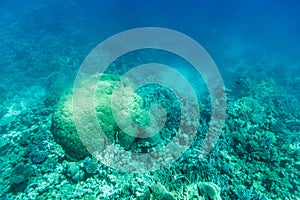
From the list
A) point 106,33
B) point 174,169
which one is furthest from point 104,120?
point 106,33

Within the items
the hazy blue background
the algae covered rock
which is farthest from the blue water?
the algae covered rock

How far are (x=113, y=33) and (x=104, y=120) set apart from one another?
14.6 m

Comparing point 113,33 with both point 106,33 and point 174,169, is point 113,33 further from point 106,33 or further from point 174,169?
point 174,169

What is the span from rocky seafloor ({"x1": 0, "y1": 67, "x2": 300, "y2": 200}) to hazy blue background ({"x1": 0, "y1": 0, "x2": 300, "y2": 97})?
12.6 ft

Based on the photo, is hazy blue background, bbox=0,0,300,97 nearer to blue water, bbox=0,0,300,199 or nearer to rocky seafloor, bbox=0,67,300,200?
blue water, bbox=0,0,300,199

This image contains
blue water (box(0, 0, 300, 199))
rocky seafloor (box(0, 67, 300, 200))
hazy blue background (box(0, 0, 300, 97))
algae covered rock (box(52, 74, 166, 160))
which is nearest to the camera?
rocky seafloor (box(0, 67, 300, 200))

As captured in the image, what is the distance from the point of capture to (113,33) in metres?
17.0

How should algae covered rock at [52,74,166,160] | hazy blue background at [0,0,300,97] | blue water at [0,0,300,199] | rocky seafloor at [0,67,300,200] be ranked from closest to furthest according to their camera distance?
rocky seafloor at [0,67,300,200] < algae covered rock at [52,74,166,160] < blue water at [0,0,300,199] < hazy blue background at [0,0,300,97]

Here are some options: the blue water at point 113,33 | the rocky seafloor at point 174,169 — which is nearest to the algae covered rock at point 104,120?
the rocky seafloor at point 174,169

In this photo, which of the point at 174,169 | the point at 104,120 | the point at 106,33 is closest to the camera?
the point at 174,169

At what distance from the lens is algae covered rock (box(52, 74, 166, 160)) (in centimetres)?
414

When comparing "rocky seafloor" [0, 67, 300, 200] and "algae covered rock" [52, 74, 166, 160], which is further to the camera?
"algae covered rock" [52, 74, 166, 160]

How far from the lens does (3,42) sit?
12.4m

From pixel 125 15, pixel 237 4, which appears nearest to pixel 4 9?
pixel 125 15
